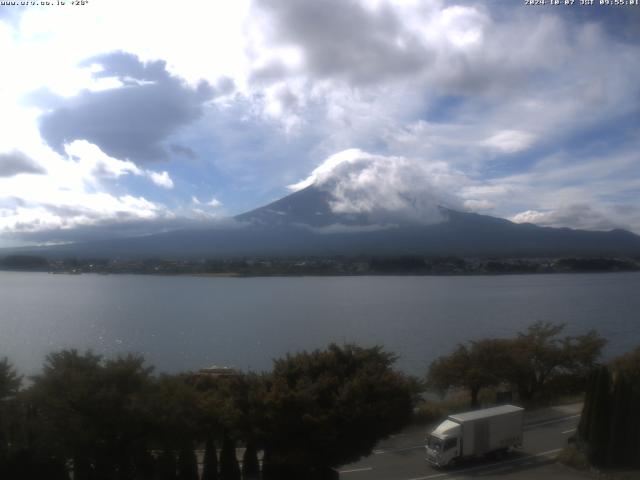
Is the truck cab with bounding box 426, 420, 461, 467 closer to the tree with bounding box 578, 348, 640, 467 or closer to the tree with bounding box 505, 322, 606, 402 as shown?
the tree with bounding box 578, 348, 640, 467

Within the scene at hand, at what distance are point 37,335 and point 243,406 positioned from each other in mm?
30042

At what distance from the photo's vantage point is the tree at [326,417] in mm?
9500

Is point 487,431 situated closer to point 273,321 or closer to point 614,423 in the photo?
point 614,423

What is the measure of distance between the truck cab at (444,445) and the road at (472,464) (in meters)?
0.23

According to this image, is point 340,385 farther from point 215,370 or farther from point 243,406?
point 215,370

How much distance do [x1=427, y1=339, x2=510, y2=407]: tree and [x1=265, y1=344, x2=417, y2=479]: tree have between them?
8.32 meters

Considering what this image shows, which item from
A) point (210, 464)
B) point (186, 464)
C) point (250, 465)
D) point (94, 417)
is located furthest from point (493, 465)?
point (94, 417)

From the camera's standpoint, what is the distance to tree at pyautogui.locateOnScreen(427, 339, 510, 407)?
1805cm

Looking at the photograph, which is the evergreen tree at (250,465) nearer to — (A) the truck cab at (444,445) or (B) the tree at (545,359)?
(A) the truck cab at (444,445)

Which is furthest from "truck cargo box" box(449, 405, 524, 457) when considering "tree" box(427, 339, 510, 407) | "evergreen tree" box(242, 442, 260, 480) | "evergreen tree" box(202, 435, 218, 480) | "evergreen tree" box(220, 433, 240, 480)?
"tree" box(427, 339, 510, 407)

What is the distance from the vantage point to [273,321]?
43156mm

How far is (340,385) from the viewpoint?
10.1 m

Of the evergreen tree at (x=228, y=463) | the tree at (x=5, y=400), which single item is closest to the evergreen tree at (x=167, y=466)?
the evergreen tree at (x=228, y=463)

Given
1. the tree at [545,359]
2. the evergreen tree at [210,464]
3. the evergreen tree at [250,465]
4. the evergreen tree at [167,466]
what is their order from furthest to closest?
the tree at [545,359] → the evergreen tree at [250,465] → the evergreen tree at [210,464] → the evergreen tree at [167,466]
